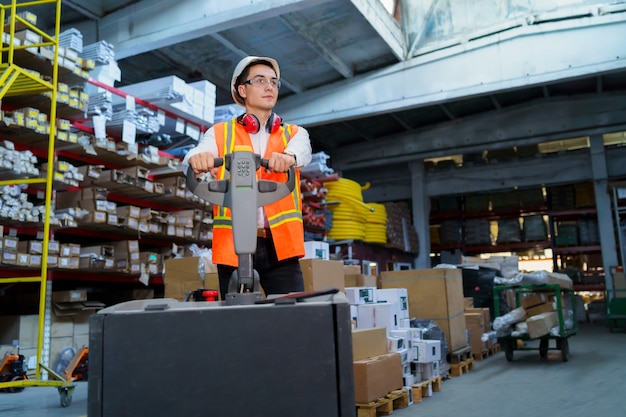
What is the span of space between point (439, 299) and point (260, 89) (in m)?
4.25

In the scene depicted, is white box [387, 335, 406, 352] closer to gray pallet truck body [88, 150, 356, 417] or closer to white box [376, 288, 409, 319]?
white box [376, 288, 409, 319]

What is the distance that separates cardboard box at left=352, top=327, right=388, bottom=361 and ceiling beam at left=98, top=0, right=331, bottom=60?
4.38 m

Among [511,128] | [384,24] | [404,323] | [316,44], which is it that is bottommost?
[404,323]

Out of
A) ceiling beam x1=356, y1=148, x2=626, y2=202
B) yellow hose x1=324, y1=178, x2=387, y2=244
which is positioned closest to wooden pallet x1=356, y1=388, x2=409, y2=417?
yellow hose x1=324, y1=178, x2=387, y2=244

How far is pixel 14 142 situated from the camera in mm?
6066

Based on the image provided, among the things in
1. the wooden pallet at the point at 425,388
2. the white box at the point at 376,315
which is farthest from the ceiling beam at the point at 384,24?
the wooden pallet at the point at 425,388

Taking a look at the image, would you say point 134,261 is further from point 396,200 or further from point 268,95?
point 396,200

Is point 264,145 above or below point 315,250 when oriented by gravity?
above

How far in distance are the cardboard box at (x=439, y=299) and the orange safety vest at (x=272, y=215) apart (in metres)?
4.06

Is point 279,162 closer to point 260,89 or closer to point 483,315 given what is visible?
point 260,89

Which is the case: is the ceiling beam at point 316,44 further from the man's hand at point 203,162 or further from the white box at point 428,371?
the man's hand at point 203,162

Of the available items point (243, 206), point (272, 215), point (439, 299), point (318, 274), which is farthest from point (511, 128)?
point (243, 206)

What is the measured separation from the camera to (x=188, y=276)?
215 inches

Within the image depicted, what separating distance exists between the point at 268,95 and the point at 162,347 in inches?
55.4
